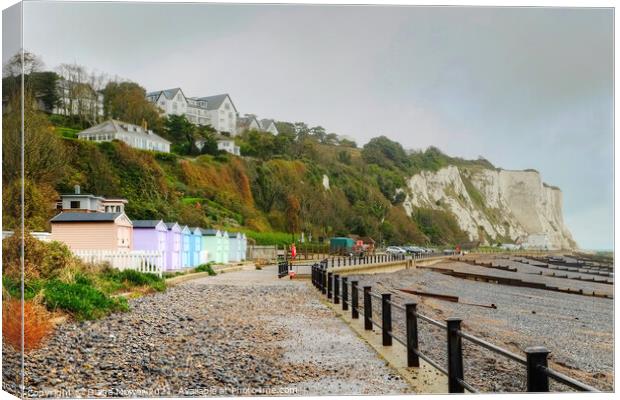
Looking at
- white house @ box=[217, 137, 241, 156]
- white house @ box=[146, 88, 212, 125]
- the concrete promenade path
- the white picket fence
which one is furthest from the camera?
white house @ box=[217, 137, 241, 156]

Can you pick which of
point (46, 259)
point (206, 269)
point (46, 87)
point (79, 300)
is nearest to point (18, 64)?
point (46, 87)

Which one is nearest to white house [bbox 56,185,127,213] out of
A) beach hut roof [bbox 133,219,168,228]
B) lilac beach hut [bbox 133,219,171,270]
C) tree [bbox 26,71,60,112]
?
beach hut roof [bbox 133,219,168,228]

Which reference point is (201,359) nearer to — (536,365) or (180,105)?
(536,365)

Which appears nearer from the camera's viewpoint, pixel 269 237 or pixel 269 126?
pixel 269 126

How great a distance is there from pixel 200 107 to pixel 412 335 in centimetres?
708

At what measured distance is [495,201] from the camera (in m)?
13.4

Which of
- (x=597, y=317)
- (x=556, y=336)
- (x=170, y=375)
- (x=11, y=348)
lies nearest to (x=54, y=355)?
(x=11, y=348)

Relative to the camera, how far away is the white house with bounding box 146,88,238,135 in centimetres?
1085

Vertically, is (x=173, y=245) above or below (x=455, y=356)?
above

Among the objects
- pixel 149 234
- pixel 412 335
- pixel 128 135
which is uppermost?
pixel 128 135

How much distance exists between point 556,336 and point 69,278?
1050cm

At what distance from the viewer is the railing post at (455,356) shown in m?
5.95

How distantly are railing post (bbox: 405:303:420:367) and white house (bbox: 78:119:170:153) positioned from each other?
19.5 feet

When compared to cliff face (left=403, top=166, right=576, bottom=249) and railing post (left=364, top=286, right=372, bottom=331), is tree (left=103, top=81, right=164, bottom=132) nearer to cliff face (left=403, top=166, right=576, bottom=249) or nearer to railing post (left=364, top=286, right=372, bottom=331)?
railing post (left=364, top=286, right=372, bottom=331)
